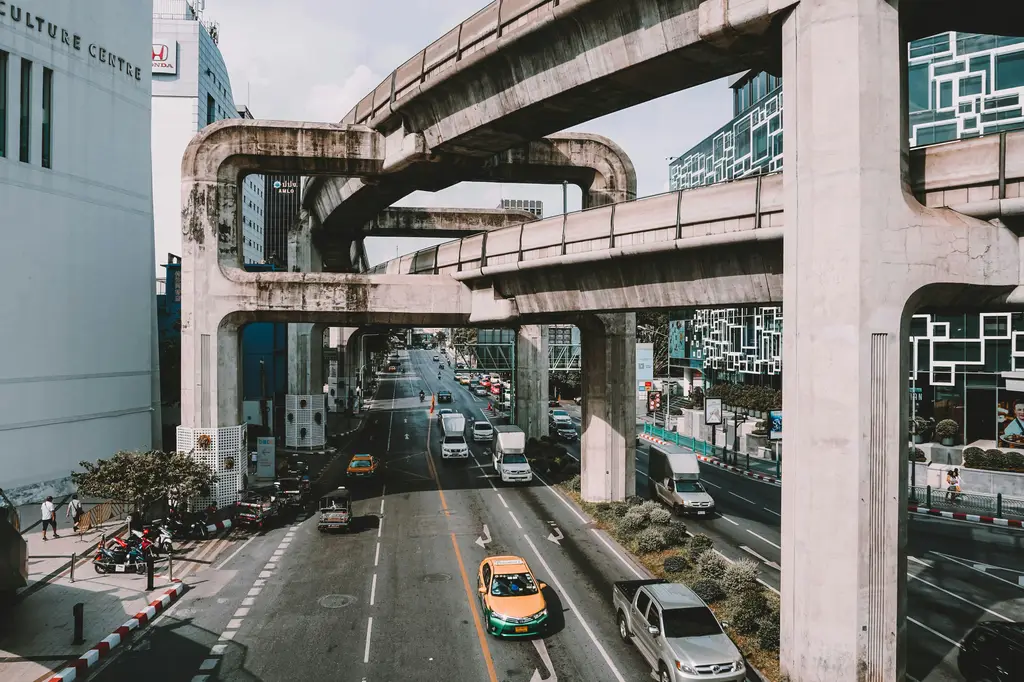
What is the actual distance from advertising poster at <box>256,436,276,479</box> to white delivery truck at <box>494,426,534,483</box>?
13.3m

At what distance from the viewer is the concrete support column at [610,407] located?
32.9 meters

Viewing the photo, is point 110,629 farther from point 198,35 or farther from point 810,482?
point 198,35

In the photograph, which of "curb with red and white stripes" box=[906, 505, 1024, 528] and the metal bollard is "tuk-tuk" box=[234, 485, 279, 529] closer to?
the metal bollard

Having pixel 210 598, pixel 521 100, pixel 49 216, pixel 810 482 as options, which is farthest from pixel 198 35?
pixel 810 482

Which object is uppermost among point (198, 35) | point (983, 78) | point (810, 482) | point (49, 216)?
point (198, 35)

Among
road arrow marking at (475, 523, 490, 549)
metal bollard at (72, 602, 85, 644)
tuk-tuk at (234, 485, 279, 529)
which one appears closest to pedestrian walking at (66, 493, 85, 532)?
tuk-tuk at (234, 485, 279, 529)

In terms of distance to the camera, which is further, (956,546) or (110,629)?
(956,546)

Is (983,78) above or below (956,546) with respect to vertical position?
above

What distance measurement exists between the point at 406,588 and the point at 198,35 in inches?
2932

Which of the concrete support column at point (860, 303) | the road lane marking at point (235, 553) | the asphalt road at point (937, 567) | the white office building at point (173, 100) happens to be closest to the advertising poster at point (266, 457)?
the road lane marking at point (235, 553)

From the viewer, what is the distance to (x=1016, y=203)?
1431 cm

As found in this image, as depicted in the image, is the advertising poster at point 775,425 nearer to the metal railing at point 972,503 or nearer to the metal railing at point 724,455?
the metal railing at point 724,455

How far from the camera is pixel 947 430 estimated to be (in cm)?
4381

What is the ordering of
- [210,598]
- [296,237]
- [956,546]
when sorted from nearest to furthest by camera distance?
[210,598] < [956,546] < [296,237]
